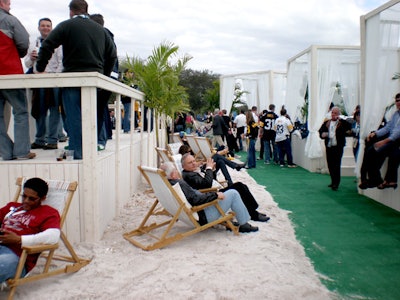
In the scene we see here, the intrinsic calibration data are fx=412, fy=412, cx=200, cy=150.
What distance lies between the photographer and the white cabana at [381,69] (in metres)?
6.41

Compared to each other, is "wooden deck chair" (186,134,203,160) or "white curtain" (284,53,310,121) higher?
"white curtain" (284,53,310,121)

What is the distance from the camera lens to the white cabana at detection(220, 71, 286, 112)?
16.6 metres

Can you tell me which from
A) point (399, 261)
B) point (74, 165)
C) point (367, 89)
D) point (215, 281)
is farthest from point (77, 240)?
point (367, 89)

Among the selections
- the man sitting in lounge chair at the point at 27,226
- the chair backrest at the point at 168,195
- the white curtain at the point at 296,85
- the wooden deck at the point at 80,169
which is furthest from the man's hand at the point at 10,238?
the white curtain at the point at 296,85

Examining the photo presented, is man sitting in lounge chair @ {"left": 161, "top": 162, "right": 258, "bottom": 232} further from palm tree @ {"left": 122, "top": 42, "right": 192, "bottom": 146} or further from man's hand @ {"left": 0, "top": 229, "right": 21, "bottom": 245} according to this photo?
palm tree @ {"left": 122, "top": 42, "right": 192, "bottom": 146}

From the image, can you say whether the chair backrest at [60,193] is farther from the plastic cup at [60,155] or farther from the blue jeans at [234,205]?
the blue jeans at [234,205]

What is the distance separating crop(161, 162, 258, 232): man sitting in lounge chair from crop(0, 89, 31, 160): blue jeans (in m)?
1.68

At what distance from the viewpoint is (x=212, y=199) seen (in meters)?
4.68

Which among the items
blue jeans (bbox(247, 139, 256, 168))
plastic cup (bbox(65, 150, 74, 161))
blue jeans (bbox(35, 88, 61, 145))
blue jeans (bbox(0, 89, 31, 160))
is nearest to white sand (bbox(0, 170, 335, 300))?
plastic cup (bbox(65, 150, 74, 161))

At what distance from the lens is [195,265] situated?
3.82 m

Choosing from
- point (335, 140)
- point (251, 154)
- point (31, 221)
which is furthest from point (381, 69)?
point (31, 221)

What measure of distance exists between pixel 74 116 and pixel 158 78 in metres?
3.94

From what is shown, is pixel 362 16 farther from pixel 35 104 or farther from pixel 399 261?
pixel 35 104

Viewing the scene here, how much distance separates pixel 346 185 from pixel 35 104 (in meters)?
6.10
